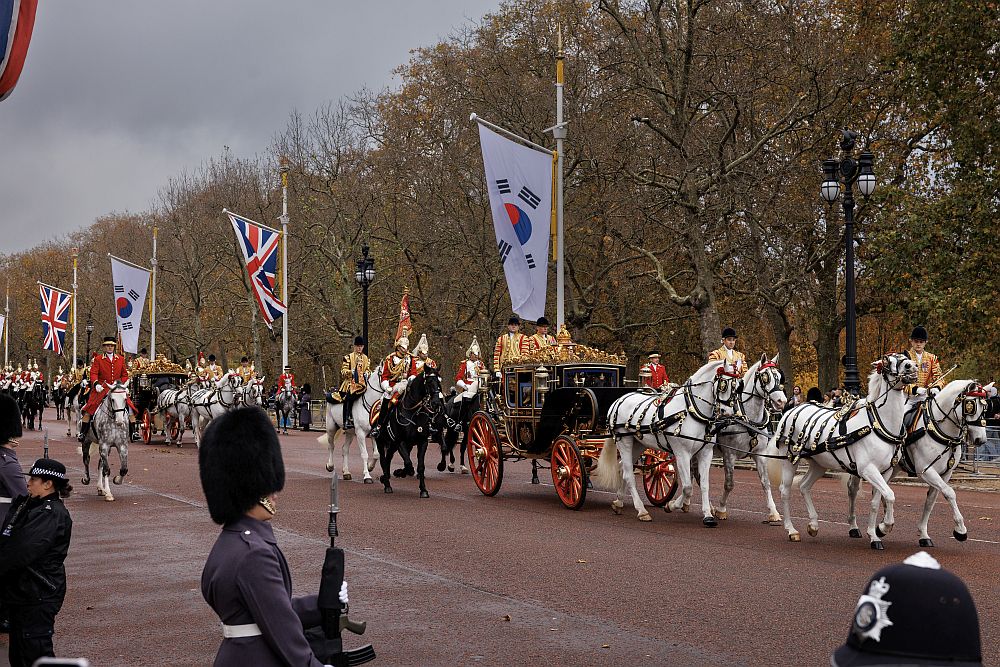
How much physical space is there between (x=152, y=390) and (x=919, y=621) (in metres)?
31.7

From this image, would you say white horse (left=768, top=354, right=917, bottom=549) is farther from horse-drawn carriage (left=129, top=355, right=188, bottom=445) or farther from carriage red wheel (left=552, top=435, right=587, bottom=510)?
horse-drawn carriage (left=129, top=355, right=188, bottom=445)

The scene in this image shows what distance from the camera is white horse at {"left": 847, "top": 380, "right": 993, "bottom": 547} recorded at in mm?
11070

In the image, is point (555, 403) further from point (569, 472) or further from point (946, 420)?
point (946, 420)

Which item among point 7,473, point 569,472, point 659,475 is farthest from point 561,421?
point 7,473

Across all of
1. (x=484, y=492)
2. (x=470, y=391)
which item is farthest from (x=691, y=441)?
(x=470, y=391)

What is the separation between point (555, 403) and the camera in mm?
15117

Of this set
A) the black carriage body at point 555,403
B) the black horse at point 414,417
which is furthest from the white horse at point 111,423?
the black carriage body at point 555,403

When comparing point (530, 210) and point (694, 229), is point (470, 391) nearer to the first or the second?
point (530, 210)

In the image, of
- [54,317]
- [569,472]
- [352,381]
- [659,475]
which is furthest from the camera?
[54,317]

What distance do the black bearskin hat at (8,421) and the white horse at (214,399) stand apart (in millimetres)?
17126

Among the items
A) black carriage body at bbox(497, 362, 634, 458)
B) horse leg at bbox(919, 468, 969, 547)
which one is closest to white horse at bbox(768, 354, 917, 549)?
horse leg at bbox(919, 468, 969, 547)

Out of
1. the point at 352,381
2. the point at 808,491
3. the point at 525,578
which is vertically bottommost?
the point at 525,578

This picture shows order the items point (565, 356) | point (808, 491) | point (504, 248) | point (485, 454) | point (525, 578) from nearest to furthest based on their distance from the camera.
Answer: point (525, 578), point (808, 491), point (565, 356), point (485, 454), point (504, 248)

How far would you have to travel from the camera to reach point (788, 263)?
28297 millimetres
